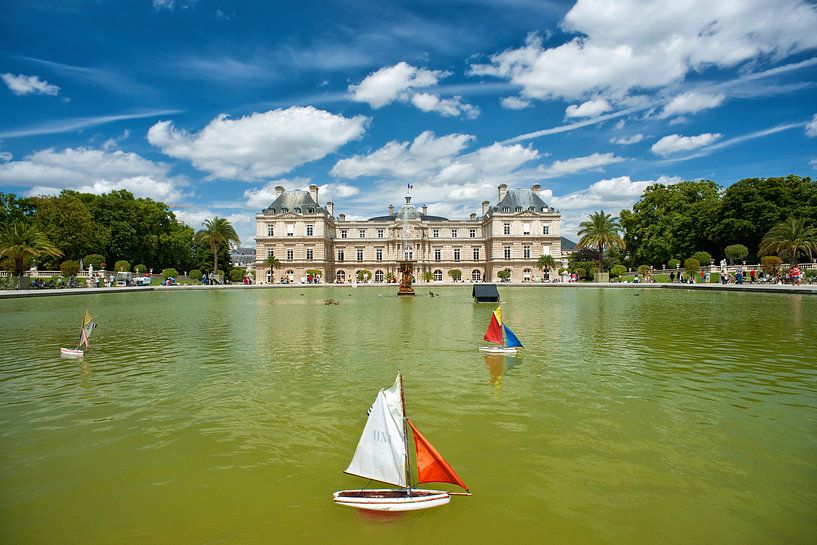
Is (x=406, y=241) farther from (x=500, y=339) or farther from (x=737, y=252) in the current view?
(x=500, y=339)

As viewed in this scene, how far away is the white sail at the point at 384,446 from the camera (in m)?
4.51

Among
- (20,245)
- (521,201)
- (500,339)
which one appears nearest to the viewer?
(500,339)

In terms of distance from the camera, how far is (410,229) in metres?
76.6

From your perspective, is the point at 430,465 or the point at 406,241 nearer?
the point at 430,465

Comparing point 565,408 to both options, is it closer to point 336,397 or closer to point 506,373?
point 506,373

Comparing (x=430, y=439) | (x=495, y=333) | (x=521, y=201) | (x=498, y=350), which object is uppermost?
(x=521, y=201)

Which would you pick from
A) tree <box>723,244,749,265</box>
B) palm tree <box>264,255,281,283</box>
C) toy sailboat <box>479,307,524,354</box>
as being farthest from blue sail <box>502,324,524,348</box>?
palm tree <box>264,255,281,283</box>

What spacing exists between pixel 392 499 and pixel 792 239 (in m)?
46.4

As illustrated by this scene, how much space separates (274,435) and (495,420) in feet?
9.59

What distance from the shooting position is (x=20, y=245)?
37.4 m

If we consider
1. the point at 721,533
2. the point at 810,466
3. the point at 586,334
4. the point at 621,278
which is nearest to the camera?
the point at 721,533

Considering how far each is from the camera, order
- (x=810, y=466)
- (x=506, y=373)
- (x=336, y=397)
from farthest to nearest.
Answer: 1. (x=506, y=373)
2. (x=336, y=397)
3. (x=810, y=466)

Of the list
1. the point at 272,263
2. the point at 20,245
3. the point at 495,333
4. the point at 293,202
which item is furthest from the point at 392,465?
the point at 293,202

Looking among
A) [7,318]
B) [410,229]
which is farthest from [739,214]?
[7,318]
